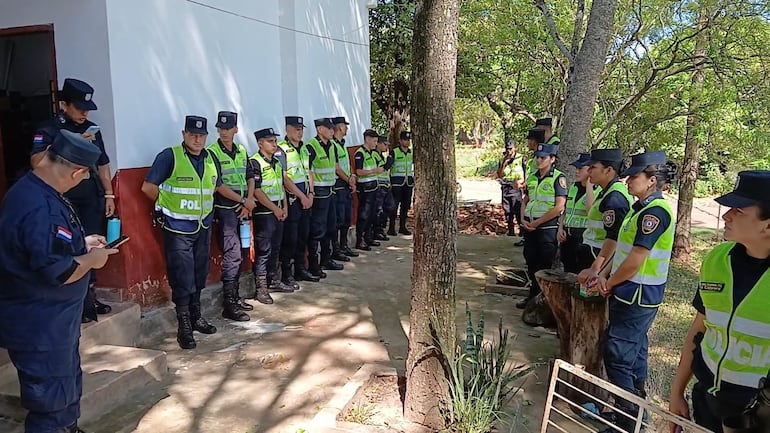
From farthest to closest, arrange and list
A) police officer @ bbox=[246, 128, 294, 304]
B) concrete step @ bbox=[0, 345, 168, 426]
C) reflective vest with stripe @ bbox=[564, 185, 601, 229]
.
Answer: police officer @ bbox=[246, 128, 294, 304] < reflective vest with stripe @ bbox=[564, 185, 601, 229] < concrete step @ bbox=[0, 345, 168, 426]

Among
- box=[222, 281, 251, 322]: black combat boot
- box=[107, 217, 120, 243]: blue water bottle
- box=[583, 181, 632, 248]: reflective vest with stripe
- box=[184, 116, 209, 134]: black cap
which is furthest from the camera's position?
box=[222, 281, 251, 322]: black combat boot

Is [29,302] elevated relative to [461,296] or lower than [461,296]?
elevated

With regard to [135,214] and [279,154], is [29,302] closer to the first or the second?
[135,214]

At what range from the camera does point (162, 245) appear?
5.59m

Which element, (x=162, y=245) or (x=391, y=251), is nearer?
(x=162, y=245)

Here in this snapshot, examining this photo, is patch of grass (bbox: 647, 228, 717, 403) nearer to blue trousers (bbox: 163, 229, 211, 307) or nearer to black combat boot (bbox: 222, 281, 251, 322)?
black combat boot (bbox: 222, 281, 251, 322)

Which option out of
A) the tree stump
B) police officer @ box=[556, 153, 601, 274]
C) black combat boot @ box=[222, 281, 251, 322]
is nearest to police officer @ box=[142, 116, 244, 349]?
black combat boot @ box=[222, 281, 251, 322]

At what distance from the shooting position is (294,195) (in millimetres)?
7055

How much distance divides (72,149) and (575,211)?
4.53m

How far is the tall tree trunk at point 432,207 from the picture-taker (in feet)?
10.9

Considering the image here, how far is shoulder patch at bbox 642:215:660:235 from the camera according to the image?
3.40m

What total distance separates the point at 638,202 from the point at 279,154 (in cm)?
429

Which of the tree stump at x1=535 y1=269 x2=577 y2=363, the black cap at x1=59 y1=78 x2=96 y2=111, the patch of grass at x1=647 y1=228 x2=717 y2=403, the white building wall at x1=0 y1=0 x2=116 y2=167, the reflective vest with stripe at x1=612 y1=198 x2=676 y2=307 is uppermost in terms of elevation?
the white building wall at x1=0 y1=0 x2=116 y2=167

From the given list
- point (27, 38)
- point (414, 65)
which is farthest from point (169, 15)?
point (414, 65)
